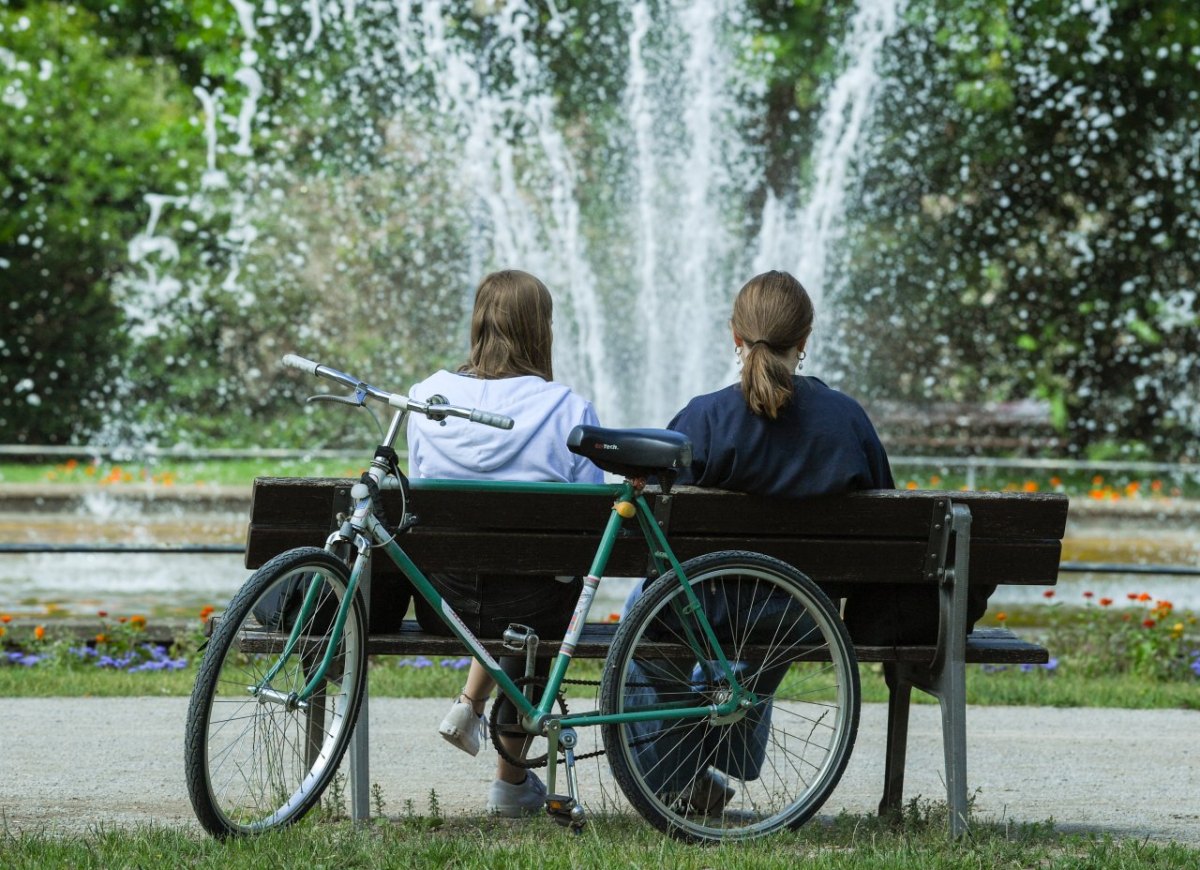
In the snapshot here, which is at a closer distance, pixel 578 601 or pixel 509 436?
pixel 578 601

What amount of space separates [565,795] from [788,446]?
918 millimetres

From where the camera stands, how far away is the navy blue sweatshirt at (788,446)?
3738mm

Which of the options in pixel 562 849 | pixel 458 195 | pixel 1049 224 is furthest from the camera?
pixel 1049 224

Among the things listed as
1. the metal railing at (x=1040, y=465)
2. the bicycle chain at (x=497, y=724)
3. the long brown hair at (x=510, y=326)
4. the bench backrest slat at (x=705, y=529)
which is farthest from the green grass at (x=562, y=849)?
the metal railing at (x=1040, y=465)

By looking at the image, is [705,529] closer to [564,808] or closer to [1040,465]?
[564,808]

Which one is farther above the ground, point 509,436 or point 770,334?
point 770,334

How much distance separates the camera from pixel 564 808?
11.9ft

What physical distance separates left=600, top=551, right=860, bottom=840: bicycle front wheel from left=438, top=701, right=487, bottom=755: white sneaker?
37 cm

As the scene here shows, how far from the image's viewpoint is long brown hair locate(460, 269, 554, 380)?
157 inches

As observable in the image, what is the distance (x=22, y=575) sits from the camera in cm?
1084

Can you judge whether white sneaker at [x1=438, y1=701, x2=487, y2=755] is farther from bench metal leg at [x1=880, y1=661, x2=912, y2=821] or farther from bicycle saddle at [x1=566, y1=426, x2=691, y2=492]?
bench metal leg at [x1=880, y1=661, x2=912, y2=821]

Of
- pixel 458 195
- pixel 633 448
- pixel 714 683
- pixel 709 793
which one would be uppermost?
pixel 458 195

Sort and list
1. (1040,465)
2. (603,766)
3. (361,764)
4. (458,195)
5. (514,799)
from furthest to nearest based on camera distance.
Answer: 1. (458,195)
2. (1040,465)
3. (603,766)
4. (514,799)
5. (361,764)

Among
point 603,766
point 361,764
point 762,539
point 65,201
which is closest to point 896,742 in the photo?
point 762,539
